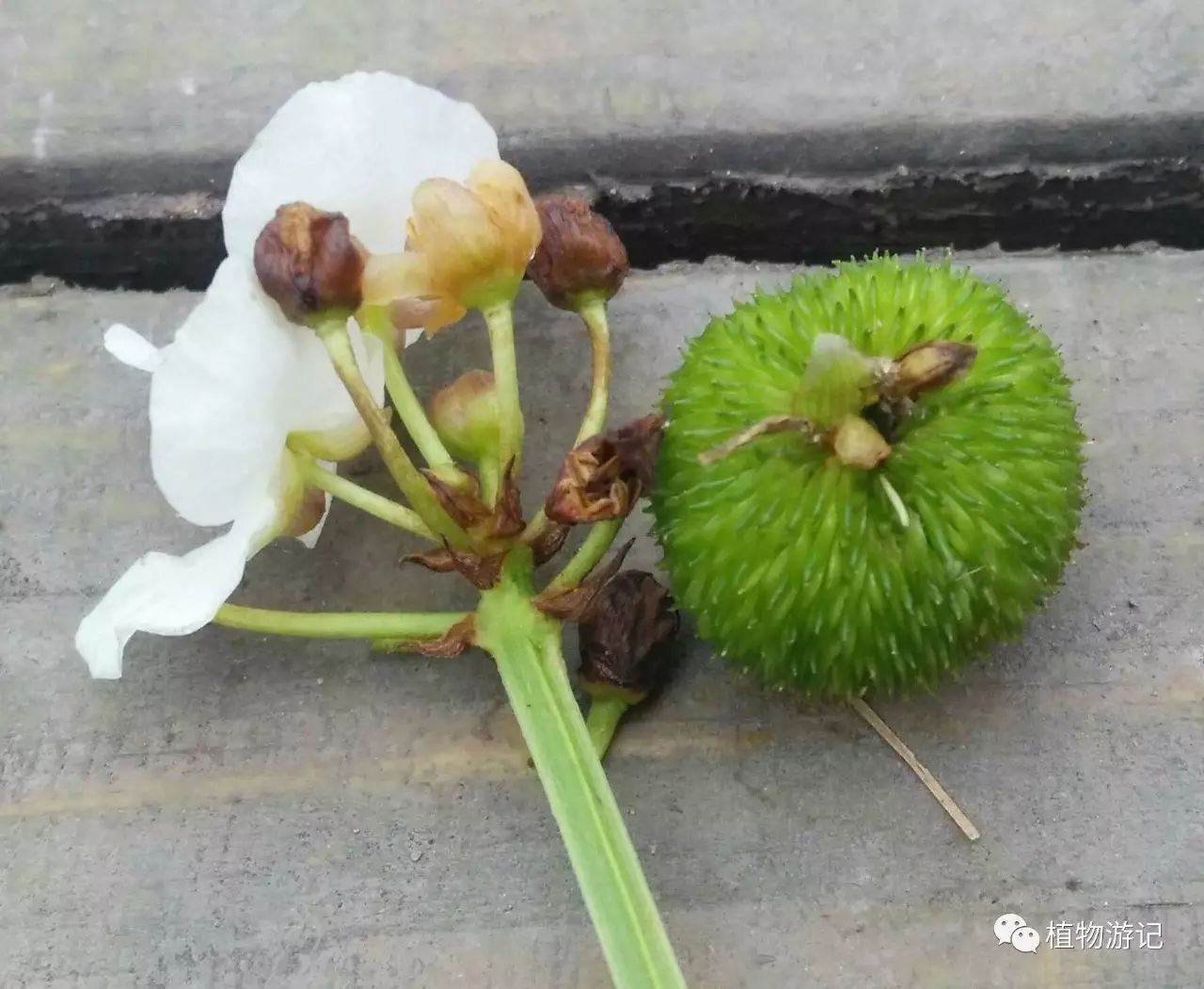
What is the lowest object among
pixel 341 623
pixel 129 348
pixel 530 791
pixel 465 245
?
pixel 530 791

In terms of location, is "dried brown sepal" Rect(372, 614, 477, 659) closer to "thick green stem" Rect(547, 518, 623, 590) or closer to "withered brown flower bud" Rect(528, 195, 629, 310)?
"thick green stem" Rect(547, 518, 623, 590)

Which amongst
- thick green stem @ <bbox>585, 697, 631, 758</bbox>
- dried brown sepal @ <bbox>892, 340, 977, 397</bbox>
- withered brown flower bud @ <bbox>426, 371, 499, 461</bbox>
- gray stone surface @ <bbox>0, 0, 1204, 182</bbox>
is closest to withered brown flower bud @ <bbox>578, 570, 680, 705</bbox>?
thick green stem @ <bbox>585, 697, 631, 758</bbox>

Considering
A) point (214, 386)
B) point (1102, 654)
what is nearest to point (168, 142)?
point (214, 386)

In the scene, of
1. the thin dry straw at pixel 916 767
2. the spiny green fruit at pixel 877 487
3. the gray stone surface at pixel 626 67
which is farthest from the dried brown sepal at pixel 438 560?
the gray stone surface at pixel 626 67

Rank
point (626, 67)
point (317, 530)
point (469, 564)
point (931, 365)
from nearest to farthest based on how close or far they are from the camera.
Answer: point (931, 365) → point (469, 564) → point (317, 530) → point (626, 67)

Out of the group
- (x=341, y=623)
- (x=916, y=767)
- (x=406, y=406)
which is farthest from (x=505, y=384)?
(x=916, y=767)

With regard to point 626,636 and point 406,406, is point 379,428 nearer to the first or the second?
point 406,406

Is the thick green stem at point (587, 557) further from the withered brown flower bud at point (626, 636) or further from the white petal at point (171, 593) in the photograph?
the white petal at point (171, 593)
